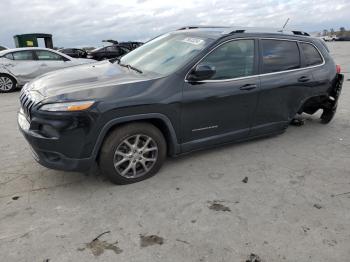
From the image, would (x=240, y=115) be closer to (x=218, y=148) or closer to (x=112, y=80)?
(x=218, y=148)

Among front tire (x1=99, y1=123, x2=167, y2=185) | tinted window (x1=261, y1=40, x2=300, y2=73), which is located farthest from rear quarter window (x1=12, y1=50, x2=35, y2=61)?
tinted window (x1=261, y1=40, x2=300, y2=73)

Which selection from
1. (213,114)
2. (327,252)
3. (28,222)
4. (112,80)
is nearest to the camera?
(327,252)

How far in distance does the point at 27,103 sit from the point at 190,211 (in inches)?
80.6

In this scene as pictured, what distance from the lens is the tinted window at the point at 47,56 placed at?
1058 centimetres

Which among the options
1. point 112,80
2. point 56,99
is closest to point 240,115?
point 112,80

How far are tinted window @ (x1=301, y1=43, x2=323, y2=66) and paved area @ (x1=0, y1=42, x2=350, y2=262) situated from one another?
1.45 meters

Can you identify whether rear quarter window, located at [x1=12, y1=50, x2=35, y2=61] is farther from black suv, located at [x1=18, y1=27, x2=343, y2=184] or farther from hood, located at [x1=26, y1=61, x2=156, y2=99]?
hood, located at [x1=26, y1=61, x2=156, y2=99]

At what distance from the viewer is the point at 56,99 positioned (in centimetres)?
320

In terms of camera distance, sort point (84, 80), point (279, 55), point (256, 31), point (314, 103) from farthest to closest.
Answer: point (314, 103) < point (279, 55) < point (256, 31) < point (84, 80)

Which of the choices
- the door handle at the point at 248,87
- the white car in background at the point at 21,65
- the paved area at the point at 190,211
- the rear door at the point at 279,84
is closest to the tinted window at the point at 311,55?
the rear door at the point at 279,84

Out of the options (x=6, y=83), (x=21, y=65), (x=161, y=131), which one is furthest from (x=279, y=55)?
(x=6, y=83)

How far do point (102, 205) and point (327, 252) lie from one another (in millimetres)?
2106

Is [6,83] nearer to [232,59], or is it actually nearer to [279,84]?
[232,59]

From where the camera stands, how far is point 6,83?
400 inches
